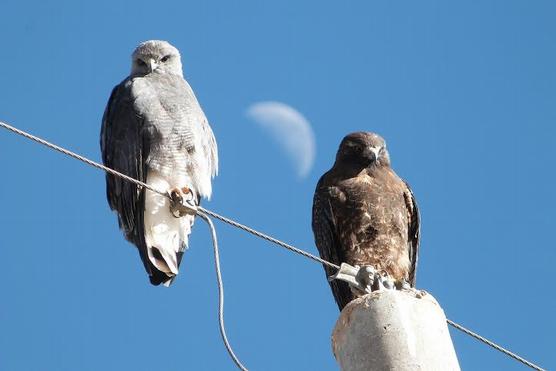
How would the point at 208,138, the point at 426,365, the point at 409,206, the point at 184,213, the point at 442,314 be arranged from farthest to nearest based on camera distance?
the point at 409,206 → the point at 208,138 → the point at 184,213 → the point at 442,314 → the point at 426,365

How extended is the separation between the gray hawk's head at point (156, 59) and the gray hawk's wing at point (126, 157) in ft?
2.28

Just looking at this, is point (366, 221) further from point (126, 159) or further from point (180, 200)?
point (126, 159)

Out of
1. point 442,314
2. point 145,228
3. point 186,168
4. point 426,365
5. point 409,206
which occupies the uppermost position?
point 409,206

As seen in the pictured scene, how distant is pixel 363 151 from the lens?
878cm

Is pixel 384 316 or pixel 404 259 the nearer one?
pixel 384 316

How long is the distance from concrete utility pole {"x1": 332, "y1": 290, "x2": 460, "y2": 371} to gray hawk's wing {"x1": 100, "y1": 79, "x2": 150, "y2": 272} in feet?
8.55

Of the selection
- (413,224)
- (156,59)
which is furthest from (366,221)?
(156,59)

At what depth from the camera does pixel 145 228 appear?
7418mm

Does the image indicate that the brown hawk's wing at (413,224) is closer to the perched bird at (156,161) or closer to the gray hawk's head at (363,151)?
the gray hawk's head at (363,151)

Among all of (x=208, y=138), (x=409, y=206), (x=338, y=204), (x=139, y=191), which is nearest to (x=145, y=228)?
(x=139, y=191)

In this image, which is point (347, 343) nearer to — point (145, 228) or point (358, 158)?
point (145, 228)

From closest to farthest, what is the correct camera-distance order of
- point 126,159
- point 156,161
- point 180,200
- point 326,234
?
point 180,200
point 156,161
point 126,159
point 326,234

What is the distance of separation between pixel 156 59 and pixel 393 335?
189 inches

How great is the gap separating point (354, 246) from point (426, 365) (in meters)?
3.76
